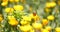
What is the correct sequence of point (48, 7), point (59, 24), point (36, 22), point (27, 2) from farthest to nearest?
point (27, 2) < point (48, 7) < point (59, 24) < point (36, 22)

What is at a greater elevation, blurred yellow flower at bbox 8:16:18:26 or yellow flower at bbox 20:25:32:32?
blurred yellow flower at bbox 8:16:18:26

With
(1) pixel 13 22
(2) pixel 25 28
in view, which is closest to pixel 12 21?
(1) pixel 13 22

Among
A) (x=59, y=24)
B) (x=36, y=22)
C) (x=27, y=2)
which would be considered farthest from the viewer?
(x=27, y=2)

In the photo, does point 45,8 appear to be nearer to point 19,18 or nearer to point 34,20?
point 34,20

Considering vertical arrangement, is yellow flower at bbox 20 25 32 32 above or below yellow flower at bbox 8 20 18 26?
below

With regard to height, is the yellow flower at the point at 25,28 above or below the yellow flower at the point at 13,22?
below

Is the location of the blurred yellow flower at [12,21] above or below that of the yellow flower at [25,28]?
above

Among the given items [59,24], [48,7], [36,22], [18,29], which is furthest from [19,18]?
[48,7]

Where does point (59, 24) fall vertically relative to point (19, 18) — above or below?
below

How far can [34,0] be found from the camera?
2.70 metres

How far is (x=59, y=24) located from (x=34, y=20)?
35 cm

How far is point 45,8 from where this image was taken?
267 centimetres

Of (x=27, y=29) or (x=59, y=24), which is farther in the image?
(x=59, y=24)

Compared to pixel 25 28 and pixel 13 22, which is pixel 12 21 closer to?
pixel 13 22
